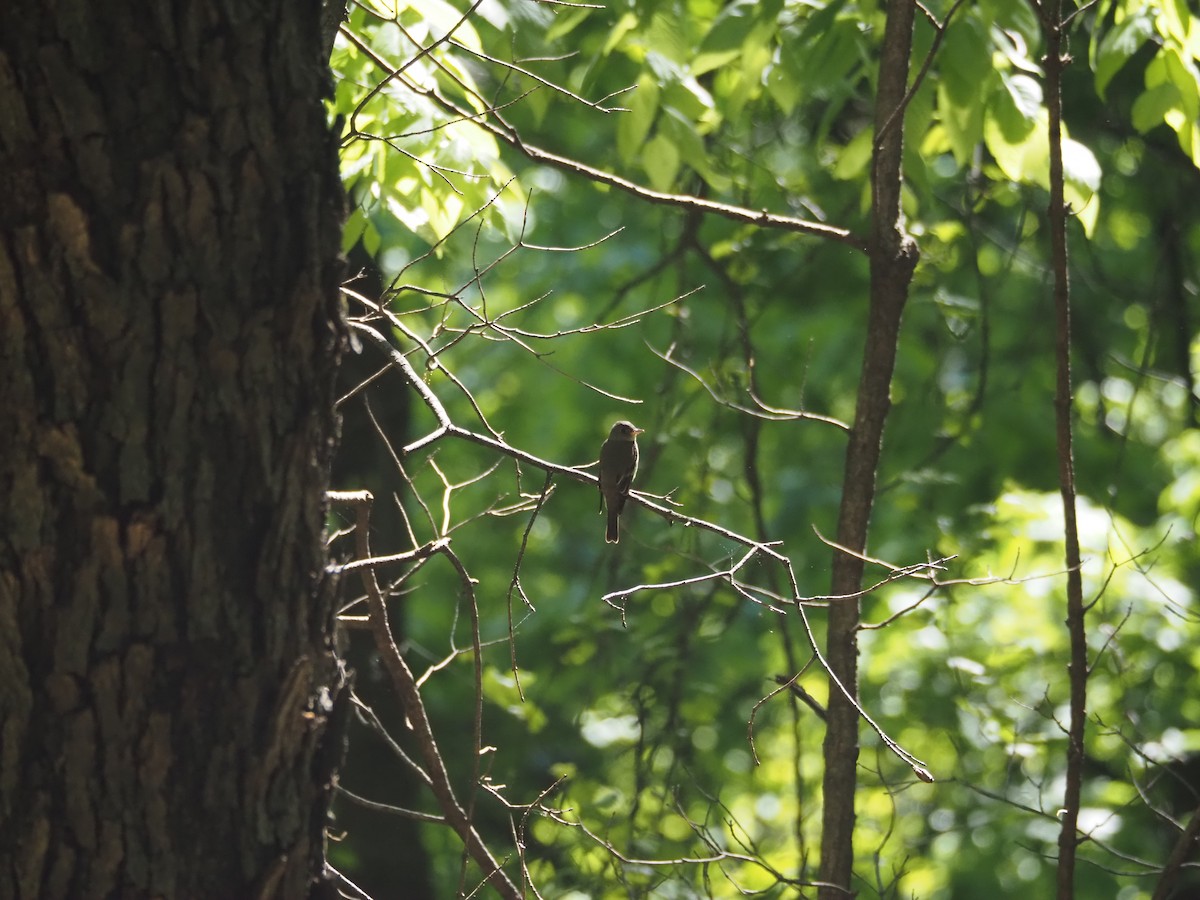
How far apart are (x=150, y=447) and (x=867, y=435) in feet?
6.28

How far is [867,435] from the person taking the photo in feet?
9.89

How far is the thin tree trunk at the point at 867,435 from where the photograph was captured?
2979 mm

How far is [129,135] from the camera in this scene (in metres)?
1.58

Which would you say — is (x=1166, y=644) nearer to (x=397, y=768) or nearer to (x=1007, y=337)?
(x=1007, y=337)

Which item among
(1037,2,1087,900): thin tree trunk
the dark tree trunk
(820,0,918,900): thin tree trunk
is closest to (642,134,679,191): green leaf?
(820,0,918,900): thin tree trunk

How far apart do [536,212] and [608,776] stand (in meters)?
4.52

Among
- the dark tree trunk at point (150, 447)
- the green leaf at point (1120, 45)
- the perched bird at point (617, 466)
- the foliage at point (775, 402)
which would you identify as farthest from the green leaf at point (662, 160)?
the dark tree trunk at point (150, 447)

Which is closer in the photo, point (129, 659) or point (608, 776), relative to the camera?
point (129, 659)

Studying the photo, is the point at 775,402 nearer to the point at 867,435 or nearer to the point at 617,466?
the point at 617,466

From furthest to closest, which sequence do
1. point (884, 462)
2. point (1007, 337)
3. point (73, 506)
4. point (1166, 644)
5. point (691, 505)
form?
point (1007, 337), point (884, 462), point (1166, 644), point (691, 505), point (73, 506)

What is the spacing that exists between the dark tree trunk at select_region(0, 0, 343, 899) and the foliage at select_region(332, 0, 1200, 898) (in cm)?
77

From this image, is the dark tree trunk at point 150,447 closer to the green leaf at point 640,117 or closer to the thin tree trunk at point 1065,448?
the green leaf at point 640,117

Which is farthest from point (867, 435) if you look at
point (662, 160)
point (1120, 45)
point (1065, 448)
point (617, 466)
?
point (617, 466)

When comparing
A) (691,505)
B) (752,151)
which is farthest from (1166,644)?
(752,151)
